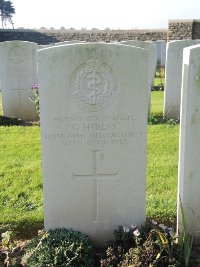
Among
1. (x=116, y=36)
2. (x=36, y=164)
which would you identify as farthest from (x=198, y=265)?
(x=116, y=36)

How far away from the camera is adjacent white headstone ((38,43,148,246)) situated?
3104 mm

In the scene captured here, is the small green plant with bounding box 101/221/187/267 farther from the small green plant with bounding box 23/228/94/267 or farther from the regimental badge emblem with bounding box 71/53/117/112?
the regimental badge emblem with bounding box 71/53/117/112

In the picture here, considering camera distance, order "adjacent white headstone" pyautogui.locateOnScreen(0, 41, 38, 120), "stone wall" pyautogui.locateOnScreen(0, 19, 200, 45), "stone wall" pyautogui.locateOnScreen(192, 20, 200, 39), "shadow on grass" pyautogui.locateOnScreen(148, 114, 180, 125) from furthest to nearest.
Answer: "stone wall" pyautogui.locateOnScreen(0, 19, 200, 45) < "stone wall" pyautogui.locateOnScreen(192, 20, 200, 39) < "adjacent white headstone" pyautogui.locateOnScreen(0, 41, 38, 120) < "shadow on grass" pyautogui.locateOnScreen(148, 114, 180, 125)

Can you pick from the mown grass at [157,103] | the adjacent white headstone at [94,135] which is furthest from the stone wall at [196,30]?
the adjacent white headstone at [94,135]

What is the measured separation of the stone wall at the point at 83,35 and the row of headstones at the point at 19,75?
12341mm

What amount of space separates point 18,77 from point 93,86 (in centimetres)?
556

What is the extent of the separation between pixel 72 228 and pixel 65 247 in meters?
0.40

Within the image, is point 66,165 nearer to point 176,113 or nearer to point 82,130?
point 82,130

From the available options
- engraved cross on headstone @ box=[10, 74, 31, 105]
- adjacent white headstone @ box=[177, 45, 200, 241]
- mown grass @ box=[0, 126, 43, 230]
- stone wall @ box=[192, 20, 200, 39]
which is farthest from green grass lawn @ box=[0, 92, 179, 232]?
stone wall @ box=[192, 20, 200, 39]

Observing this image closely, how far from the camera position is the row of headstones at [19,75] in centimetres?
815

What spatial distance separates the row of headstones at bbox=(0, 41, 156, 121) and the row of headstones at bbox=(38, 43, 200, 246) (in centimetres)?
485

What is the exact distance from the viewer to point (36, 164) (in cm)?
538

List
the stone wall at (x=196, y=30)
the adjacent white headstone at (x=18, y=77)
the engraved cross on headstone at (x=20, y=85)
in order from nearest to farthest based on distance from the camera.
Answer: the adjacent white headstone at (x=18, y=77) < the engraved cross on headstone at (x=20, y=85) < the stone wall at (x=196, y=30)

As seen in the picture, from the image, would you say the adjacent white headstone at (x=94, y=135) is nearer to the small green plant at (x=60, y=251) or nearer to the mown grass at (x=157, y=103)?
the small green plant at (x=60, y=251)
